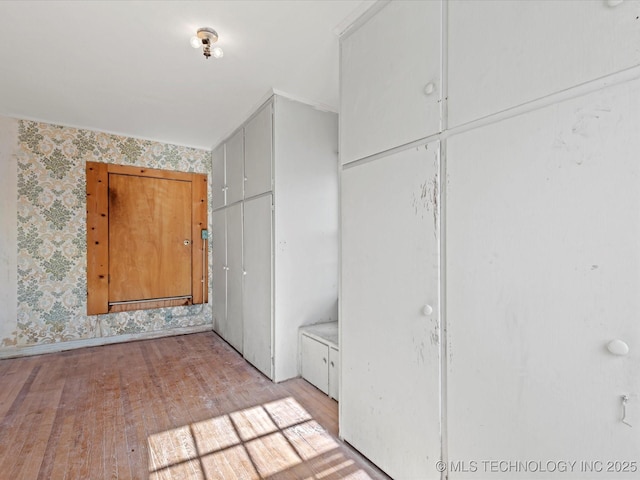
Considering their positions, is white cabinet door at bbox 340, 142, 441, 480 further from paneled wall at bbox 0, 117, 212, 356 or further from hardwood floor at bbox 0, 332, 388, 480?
A: paneled wall at bbox 0, 117, 212, 356

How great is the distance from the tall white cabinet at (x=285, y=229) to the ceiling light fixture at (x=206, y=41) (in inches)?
27.1

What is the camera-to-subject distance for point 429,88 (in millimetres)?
1346

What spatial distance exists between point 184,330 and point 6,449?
2315mm

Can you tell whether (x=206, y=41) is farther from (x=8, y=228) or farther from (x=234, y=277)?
(x=8, y=228)

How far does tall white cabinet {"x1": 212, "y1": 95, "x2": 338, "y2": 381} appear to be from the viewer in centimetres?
272

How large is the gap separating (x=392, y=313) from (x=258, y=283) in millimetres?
1684

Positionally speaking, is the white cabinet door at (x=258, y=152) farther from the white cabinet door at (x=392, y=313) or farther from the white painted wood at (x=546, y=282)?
the white painted wood at (x=546, y=282)

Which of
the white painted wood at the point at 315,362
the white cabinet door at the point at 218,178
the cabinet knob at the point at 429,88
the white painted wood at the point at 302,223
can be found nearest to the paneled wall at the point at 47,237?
the white cabinet door at the point at 218,178

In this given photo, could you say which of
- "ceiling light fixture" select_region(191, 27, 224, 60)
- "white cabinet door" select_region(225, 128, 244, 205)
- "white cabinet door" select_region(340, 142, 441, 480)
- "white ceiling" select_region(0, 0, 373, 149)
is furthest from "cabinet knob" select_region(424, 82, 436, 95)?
"white cabinet door" select_region(225, 128, 244, 205)

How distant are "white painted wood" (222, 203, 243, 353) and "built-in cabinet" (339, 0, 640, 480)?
1.92 metres

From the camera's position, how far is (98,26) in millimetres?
1931

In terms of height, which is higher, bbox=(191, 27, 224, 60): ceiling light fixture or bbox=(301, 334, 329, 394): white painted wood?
bbox=(191, 27, 224, 60): ceiling light fixture

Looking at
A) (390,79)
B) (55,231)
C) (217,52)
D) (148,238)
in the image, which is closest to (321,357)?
(390,79)

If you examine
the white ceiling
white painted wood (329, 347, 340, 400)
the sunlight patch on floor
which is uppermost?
the white ceiling
